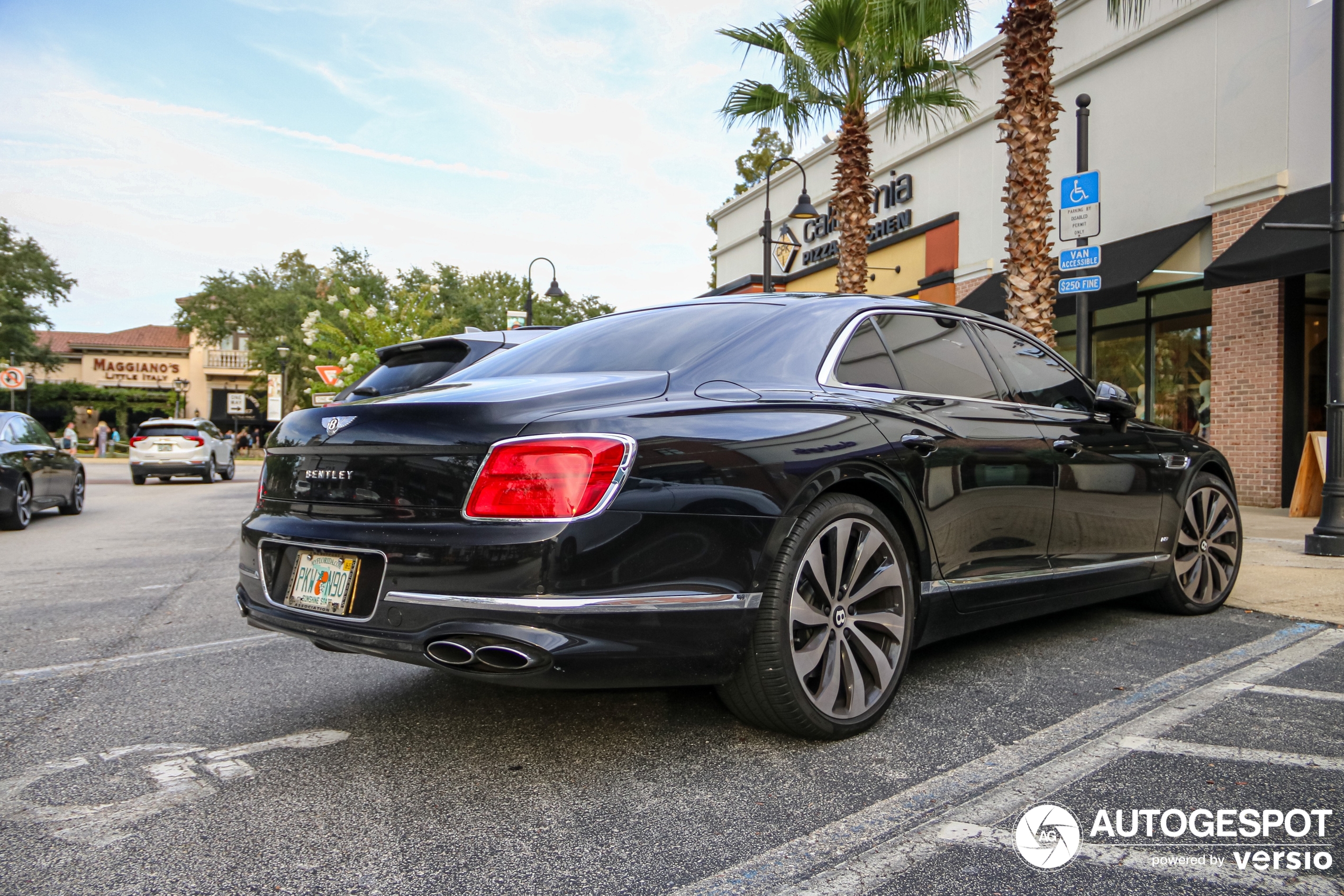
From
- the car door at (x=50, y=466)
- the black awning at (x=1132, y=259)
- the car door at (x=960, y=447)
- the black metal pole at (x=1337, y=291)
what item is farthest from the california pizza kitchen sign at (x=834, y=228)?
the car door at (x=960, y=447)

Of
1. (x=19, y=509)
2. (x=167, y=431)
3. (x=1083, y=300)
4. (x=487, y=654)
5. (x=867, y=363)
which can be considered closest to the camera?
(x=487, y=654)

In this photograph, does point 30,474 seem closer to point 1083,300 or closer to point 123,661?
point 123,661

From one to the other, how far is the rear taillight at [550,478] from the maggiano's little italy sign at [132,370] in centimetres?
6446

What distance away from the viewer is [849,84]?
15.0 metres

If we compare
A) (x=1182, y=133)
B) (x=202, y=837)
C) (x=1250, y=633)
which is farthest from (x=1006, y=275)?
(x=202, y=837)

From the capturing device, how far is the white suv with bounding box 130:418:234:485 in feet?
73.3

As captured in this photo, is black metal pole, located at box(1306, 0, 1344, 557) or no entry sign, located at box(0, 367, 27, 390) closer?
black metal pole, located at box(1306, 0, 1344, 557)

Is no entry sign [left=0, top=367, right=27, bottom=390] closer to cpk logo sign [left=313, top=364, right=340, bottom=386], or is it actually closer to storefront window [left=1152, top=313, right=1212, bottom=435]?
cpk logo sign [left=313, top=364, right=340, bottom=386]

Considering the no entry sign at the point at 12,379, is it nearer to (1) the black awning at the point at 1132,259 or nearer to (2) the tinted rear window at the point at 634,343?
(1) the black awning at the point at 1132,259

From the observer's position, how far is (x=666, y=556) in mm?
2723

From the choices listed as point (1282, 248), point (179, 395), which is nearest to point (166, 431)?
point (1282, 248)

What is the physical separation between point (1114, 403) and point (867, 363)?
166 centimetres

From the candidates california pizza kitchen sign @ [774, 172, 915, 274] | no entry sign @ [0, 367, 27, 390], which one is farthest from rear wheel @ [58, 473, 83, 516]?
no entry sign @ [0, 367, 27, 390]

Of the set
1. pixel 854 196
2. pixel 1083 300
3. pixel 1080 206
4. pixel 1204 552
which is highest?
pixel 854 196
